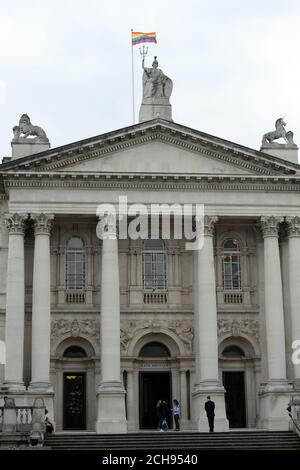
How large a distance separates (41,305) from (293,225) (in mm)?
11401

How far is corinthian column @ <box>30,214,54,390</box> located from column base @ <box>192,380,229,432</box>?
619cm

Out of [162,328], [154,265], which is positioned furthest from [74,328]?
[154,265]

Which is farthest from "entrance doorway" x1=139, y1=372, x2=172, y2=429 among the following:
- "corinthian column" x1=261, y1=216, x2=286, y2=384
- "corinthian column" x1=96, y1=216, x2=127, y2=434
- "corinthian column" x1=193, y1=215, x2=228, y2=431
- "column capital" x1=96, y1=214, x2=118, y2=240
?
"column capital" x1=96, y1=214, x2=118, y2=240

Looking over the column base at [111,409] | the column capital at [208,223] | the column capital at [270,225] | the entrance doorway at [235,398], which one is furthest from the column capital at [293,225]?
the column base at [111,409]

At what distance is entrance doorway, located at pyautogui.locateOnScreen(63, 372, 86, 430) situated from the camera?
139 feet

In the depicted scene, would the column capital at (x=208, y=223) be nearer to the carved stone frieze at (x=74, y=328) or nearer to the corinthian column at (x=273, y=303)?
the corinthian column at (x=273, y=303)

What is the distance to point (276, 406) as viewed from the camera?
4097 centimetres

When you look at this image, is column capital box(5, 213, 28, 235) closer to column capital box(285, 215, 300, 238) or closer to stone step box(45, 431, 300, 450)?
stone step box(45, 431, 300, 450)

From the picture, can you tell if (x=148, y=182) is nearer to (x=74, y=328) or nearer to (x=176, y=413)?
(x=74, y=328)

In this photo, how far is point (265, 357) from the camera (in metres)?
43.2

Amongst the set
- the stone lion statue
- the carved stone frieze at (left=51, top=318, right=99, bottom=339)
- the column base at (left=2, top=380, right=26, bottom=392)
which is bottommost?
the column base at (left=2, top=380, right=26, bottom=392)
